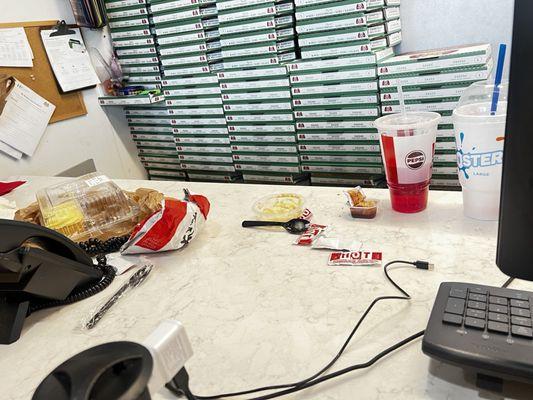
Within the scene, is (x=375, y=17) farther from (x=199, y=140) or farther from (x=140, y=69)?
(x=140, y=69)

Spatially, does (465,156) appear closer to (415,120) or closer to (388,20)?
A: (415,120)

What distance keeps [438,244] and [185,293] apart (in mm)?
500

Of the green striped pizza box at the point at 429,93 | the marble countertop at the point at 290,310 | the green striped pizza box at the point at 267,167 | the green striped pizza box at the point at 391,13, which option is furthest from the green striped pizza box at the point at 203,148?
the marble countertop at the point at 290,310

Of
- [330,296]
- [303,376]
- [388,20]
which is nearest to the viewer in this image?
[303,376]

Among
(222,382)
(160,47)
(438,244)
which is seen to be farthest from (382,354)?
(160,47)

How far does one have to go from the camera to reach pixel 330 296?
2.25ft

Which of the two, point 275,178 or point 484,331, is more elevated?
point 484,331

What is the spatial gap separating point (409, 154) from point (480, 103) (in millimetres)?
163

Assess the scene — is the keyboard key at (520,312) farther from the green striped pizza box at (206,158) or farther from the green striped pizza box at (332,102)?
the green striped pizza box at (206,158)

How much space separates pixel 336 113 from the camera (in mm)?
2064

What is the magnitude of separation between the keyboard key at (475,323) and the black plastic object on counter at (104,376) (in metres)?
0.39

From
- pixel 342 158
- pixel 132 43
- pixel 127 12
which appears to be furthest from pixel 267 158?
pixel 127 12

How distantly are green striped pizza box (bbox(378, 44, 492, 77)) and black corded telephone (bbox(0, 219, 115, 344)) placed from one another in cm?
154

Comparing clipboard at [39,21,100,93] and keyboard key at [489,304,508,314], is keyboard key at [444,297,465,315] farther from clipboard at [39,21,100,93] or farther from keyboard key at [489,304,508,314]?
clipboard at [39,21,100,93]
